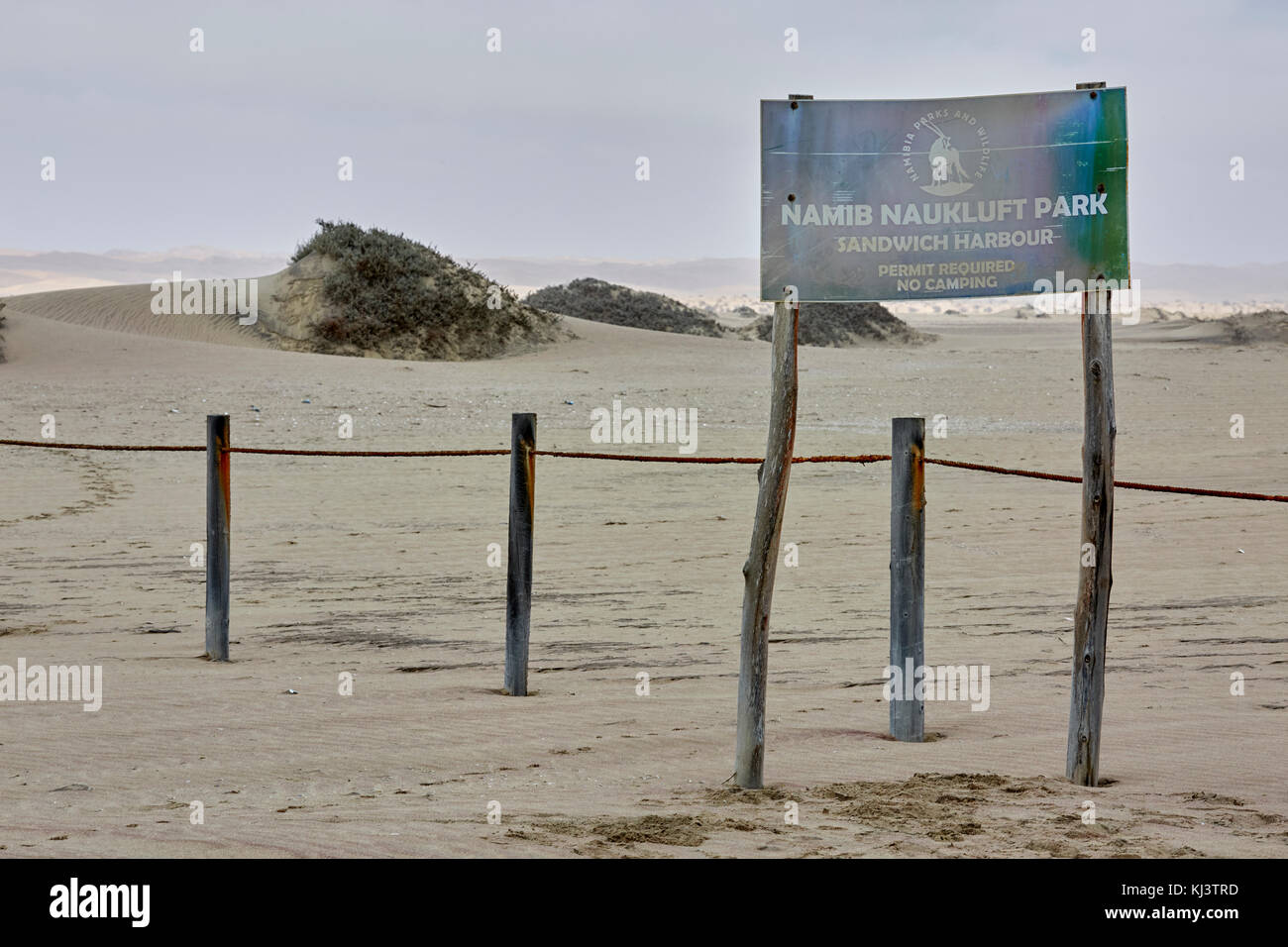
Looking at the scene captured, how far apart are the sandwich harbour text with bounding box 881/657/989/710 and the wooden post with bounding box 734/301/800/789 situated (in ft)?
2.75

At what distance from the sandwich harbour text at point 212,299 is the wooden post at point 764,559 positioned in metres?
29.0

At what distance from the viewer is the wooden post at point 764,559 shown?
4.65 m

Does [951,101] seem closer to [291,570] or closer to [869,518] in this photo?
[291,570]

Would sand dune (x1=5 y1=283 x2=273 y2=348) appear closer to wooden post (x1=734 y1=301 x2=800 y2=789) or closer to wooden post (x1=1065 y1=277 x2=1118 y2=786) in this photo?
wooden post (x1=734 y1=301 x2=800 y2=789)

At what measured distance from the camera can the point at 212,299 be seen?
36125 millimetres

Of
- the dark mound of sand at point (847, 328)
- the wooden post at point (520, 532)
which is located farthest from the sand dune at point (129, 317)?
A: the wooden post at point (520, 532)

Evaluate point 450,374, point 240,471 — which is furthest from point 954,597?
point 450,374

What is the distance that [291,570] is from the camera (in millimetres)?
9836

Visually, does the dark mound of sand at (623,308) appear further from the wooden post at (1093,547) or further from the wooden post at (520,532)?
the wooden post at (1093,547)

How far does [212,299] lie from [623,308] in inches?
558

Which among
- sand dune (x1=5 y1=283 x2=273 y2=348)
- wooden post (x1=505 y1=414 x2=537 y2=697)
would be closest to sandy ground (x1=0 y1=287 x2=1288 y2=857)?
wooden post (x1=505 y1=414 x2=537 y2=697)
